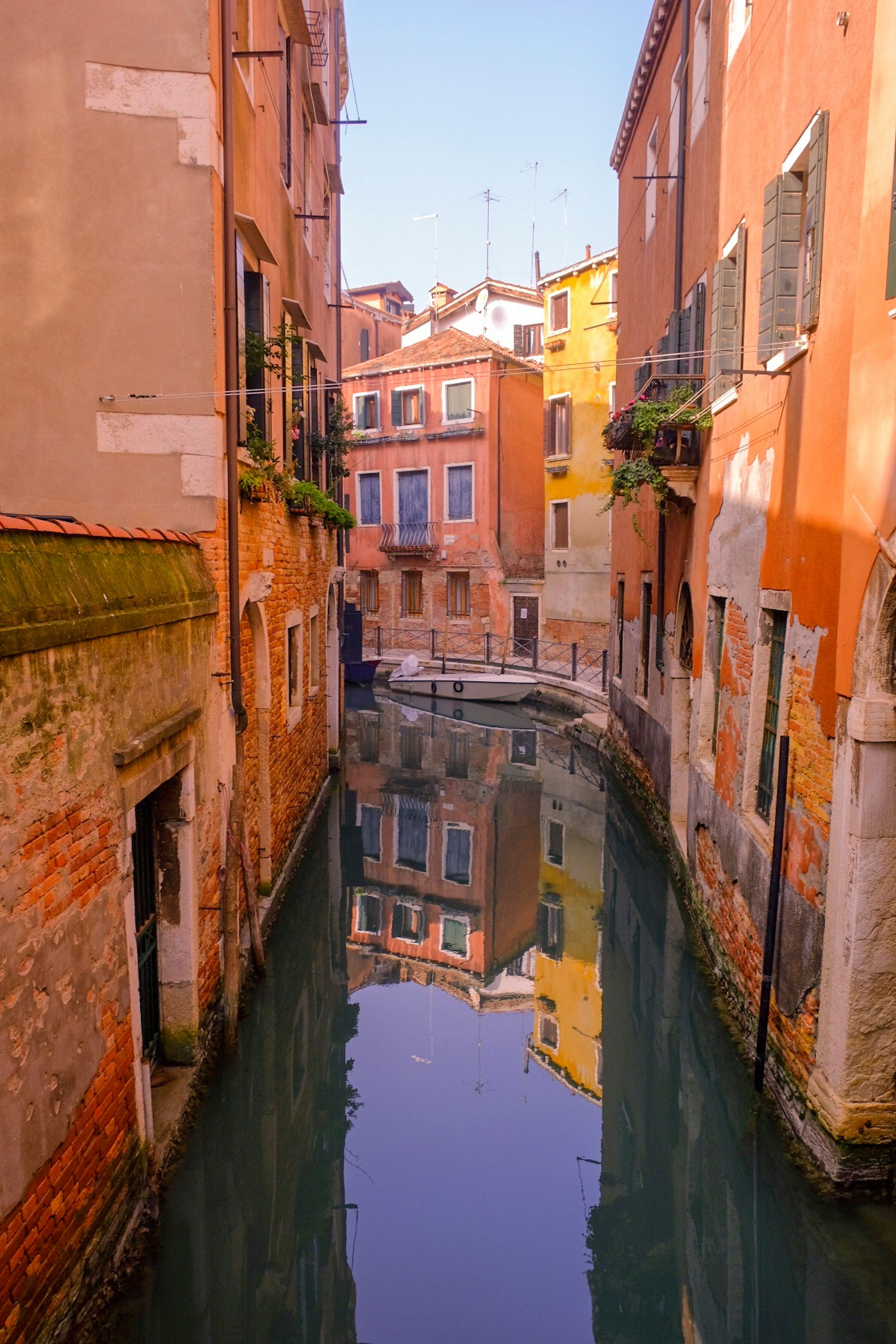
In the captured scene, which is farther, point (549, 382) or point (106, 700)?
point (549, 382)

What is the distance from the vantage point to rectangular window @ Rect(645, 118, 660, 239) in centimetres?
1202

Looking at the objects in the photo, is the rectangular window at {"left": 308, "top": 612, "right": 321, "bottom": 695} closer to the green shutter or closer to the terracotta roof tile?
the green shutter

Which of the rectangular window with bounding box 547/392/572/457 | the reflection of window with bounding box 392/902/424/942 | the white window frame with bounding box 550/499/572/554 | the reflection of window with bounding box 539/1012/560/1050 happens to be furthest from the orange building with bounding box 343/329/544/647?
the reflection of window with bounding box 539/1012/560/1050

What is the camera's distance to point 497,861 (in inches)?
437

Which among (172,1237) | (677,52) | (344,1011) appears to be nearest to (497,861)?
(344,1011)

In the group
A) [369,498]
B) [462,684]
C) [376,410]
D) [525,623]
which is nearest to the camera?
[462,684]

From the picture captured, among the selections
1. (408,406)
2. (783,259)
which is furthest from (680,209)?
(408,406)

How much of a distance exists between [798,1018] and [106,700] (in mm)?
3843

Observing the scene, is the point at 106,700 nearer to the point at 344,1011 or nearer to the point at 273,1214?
the point at 273,1214

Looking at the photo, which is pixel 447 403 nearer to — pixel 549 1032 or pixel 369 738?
pixel 369 738

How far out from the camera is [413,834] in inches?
472

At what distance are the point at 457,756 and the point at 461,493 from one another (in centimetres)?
1234

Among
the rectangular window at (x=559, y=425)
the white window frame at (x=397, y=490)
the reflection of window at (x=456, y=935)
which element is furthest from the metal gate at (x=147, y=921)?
the white window frame at (x=397, y=490)

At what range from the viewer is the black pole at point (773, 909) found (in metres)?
5.55
